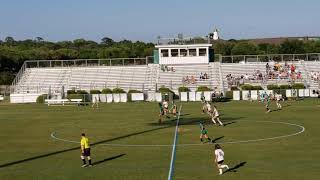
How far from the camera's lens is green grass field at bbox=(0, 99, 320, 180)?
77.4ft

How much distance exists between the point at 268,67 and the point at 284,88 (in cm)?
1352

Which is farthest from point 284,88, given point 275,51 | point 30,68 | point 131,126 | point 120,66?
point 275,51

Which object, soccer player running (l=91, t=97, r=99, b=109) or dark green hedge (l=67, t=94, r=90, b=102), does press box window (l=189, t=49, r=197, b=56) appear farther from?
dark green hedge (l=67, t=94, r=90, b=102)

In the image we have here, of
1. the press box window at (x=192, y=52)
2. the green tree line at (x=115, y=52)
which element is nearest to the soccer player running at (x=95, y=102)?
the press box window at (x=192, y=52)

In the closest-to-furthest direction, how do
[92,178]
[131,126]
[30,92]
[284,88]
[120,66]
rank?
1. [92,178]
2. [131,126]
3. [284,88]
4. [30,92]
5. [120,66]

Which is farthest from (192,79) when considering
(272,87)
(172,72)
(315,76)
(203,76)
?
(315,76)

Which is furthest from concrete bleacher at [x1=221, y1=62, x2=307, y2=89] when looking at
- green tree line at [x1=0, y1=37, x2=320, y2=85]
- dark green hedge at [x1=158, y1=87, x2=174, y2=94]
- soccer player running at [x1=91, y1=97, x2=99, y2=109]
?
green tree line at [x1=0, y1=37, x2=320, y2=85]

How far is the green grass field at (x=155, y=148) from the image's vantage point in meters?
23.6

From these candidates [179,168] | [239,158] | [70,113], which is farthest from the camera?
[70,113]

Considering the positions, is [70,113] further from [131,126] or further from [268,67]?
[268,67]

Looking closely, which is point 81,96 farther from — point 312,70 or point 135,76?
point 312,70

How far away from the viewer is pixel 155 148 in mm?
30797

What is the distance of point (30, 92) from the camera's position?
275 feet

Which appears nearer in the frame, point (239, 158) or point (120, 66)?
point (239, 158)
